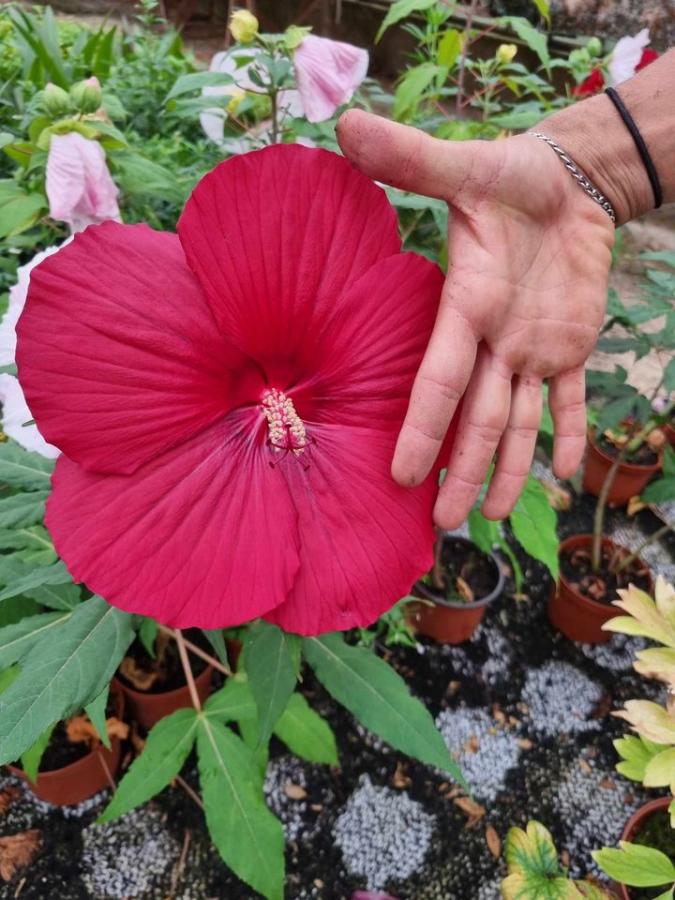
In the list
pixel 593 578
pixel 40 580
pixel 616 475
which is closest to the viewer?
pixel 40 580

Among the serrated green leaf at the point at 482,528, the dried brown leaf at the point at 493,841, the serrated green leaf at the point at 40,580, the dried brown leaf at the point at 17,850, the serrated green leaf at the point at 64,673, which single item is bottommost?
the dried brown leaf at the point at 17,850

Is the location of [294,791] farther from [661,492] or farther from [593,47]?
[593,47]

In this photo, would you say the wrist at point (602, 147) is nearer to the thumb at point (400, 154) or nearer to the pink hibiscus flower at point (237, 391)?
the thumb at point (400, 154)

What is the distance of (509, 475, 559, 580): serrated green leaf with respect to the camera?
3.97ft

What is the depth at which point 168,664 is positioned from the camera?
56.7 inches

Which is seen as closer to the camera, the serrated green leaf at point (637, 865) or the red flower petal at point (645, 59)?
the serrated green leaf at point (637, 865)

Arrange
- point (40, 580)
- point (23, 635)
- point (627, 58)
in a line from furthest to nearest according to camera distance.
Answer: point (627, 58)
point (23, 635)
point (40, 580)

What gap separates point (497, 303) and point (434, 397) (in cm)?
20

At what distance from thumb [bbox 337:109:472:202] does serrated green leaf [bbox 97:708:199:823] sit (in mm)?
842

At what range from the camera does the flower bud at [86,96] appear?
93cm

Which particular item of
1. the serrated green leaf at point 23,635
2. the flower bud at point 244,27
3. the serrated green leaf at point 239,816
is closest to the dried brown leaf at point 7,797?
the serrated green leaf at point 239,816

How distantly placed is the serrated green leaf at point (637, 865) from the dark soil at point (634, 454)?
1.50m

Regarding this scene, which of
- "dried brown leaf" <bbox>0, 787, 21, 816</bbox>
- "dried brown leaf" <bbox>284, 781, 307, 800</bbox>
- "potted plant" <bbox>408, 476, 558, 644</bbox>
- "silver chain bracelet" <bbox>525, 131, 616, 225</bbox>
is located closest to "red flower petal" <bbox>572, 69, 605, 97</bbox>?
"silver chain bracelet" <bbox>525, 131, 616, 225</bbox>

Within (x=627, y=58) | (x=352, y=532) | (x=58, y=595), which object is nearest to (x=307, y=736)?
(x=58, y=595)
